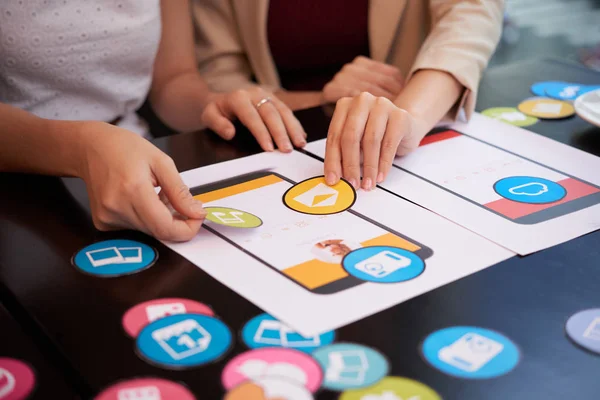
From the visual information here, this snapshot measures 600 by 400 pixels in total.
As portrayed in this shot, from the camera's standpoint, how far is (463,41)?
3.50 feet

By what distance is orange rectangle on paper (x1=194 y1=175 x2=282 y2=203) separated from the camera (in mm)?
778

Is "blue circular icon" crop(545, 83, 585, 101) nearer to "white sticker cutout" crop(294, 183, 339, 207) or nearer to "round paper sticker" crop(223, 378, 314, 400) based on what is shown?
"white sticker cutout" crop(294, 183, 339, 207)

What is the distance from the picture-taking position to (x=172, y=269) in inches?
25.2

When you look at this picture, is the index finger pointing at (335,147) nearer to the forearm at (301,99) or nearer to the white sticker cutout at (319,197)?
the white sticker cutout at (319,197)

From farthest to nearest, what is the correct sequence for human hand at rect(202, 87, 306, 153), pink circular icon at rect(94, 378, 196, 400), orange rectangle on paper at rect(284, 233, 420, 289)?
human hand at rect(202, 87, 306, 153), orange rectangle on paper at rect(284, 233, 420, 289), pink circular icon at rect(94, 378, 196, 400)

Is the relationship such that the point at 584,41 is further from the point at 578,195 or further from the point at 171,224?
the point at 171,224

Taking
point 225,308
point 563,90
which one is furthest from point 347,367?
point 563,90

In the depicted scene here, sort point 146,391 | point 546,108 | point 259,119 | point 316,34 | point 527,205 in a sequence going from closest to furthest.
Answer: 1. point 146,391
2. point 527,205
3. point 259,119
4. point 546,108
5. point 316,34

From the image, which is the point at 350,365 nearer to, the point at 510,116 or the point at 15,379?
the point at 15,379

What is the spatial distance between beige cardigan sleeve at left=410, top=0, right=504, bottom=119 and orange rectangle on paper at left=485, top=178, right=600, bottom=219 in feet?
0.79

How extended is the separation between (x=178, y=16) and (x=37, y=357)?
2.70 feet

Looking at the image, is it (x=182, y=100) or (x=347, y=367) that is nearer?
(x=347, y=367)

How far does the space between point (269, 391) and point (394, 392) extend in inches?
3.3

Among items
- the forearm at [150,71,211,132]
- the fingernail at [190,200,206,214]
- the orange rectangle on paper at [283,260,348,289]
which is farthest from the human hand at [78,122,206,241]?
the forearm at [150,71,211,132]
